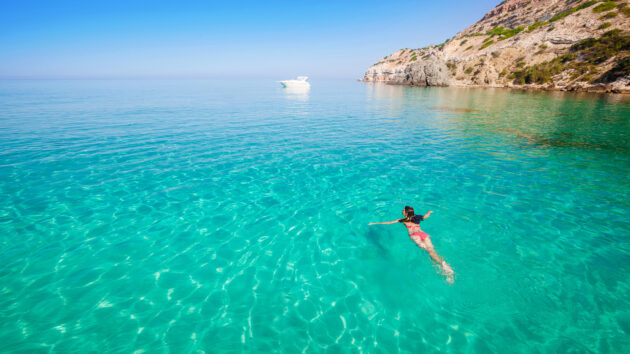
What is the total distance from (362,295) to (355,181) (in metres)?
7.24

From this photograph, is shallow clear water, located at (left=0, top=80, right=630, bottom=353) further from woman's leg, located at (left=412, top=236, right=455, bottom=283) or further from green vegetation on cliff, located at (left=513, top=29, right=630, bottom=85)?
green vegetation on cliff, located at (left=513, top=29, right=630, bottom=85)

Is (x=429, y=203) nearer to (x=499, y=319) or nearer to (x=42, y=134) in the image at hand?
(x=499, y=319)

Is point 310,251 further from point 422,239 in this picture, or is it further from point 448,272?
point 448,272

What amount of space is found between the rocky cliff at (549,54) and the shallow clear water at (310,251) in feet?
193

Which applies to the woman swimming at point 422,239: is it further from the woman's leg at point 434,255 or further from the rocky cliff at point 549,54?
the rocky cliff at point 549,54

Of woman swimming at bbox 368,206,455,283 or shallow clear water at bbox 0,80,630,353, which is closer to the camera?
shallow clear water at bbox 0,80,630,353

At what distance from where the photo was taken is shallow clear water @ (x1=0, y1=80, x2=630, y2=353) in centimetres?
564

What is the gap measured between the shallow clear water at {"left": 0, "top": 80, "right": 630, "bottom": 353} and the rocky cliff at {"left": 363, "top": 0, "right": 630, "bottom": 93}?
193ft

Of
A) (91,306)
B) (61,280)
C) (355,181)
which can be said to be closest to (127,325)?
(91,306)

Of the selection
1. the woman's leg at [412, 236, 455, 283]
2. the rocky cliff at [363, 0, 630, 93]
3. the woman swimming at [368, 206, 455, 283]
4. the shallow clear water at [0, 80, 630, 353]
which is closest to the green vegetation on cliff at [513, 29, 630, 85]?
the rocky cliff at [363, 0, 630, 93]

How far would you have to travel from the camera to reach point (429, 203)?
10.8 metres

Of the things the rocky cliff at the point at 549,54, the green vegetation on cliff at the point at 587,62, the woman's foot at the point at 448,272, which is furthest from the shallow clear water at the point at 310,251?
the rocky cliff at the point at 549,54

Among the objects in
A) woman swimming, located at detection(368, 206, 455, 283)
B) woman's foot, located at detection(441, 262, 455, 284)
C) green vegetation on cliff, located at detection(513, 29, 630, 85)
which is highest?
green vegetation on cliff, located at detection(513, 29, 630, 85)

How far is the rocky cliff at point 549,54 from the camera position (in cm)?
5525
